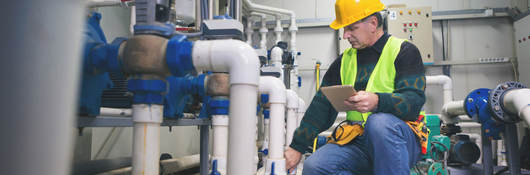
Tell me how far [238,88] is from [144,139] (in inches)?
9.0

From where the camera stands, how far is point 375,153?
1.17 m

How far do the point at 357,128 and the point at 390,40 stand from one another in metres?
0.38

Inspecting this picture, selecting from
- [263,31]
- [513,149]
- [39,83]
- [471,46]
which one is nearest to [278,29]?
[263,31]

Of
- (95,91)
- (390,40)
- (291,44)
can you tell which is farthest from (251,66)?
(291,44)

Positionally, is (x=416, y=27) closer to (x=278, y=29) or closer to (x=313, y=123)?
(x=278, y=29)

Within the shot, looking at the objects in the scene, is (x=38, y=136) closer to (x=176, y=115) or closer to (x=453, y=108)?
(x=176, y=115)

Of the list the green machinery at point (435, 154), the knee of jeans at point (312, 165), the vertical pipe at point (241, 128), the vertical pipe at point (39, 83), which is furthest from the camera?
the green machinery at point (435, 154)

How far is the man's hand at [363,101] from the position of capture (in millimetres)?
1185

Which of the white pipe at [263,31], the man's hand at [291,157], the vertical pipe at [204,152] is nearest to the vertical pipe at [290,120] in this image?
the vertical pipe at [204,152]

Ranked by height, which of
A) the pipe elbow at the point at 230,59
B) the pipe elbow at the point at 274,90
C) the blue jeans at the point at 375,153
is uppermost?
the pipe elbow at the point at 230,59

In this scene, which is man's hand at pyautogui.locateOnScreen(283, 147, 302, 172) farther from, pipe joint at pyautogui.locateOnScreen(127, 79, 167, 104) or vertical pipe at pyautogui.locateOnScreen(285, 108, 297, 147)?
pipe joint at pyautogui.locateOnScreen(127, 79, 167, 104)

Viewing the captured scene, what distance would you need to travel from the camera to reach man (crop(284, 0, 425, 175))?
1.16 m

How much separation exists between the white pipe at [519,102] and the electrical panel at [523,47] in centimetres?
191

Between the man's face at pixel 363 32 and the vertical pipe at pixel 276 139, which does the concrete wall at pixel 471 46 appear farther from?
the vertical pipe at pixel 276 139
